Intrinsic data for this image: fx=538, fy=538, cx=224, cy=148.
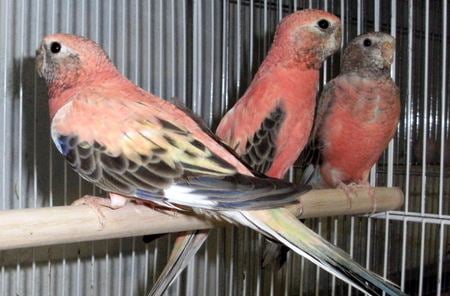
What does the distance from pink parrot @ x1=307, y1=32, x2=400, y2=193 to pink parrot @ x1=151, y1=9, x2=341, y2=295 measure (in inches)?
8.3

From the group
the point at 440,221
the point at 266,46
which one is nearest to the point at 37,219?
the point at 440,221

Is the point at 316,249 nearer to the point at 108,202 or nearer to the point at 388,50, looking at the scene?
the point at 108,202

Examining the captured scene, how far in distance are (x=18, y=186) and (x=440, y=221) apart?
908mm

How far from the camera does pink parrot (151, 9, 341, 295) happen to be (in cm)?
105

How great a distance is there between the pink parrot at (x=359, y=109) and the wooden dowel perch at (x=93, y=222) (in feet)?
1.00

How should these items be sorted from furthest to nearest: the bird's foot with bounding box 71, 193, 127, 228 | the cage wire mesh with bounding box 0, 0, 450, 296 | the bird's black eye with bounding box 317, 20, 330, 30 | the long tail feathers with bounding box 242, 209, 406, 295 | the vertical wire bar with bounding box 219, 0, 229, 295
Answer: the vertical wire bar with bounding box 219, 0, 229, 295
the cage wire mesh with bounding box 0, 0, 450, 296
the bird's black eye with bounding box 317, 20, 330, 30
the bird's foot with bounding box 71, 193, 127, 228
the long tail feathers with bounding box 242, 209, 406, 295

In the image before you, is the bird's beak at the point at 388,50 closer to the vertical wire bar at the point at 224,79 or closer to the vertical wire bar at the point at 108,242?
the vertical wire bar at the point at 224,79

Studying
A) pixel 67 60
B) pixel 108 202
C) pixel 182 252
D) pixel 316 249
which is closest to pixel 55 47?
pixel 67 60

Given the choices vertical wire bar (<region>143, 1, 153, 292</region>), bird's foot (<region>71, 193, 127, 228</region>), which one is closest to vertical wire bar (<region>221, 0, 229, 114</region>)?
vertical wire bar (<region>143, 1, 153, 292</region>)

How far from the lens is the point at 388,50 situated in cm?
122

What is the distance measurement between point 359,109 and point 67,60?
699 mm

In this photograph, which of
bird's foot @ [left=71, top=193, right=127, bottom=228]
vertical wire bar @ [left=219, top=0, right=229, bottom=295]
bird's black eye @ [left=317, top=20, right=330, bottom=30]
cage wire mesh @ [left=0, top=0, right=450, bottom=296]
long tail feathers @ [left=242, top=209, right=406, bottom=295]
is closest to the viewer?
long tail feathers @ [left=242, top=209, right=406, bottom=295]

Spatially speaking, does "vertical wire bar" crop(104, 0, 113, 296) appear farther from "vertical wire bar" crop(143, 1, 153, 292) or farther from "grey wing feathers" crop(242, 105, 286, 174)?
"grey wing feathers" crop(242, 105, 286, 174)

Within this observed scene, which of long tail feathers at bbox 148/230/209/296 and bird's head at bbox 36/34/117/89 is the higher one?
bird's head at bbox 36/34/117/89
